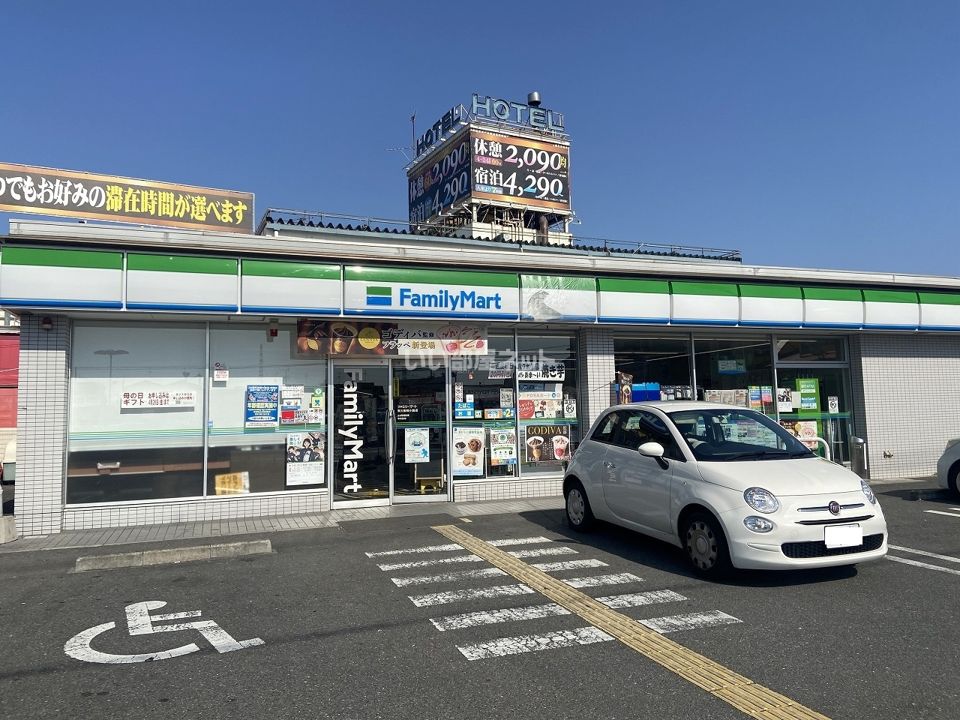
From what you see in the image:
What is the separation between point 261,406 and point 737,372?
9.60 m

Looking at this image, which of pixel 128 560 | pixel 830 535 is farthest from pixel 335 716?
pixel 128 560

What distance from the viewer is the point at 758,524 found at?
18.7 ft

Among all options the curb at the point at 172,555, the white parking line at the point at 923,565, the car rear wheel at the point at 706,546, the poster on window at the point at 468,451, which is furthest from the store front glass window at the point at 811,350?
the curb at the point at 172,555

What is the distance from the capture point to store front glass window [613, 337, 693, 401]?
41.1 ft

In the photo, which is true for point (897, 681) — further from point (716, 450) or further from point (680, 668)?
point (716, 450)

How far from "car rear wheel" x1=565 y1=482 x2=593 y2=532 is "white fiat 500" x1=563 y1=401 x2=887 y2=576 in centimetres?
3

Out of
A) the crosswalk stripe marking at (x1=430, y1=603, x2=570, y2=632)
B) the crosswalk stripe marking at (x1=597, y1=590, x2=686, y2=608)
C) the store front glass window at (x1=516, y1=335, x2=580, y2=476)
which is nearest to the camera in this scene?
the crosswalk stripe marking at (x1=430, y1=603, x2=570, y2=632)

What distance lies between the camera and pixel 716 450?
6734 millimetres

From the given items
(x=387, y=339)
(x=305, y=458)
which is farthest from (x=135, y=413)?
(x=387, y=339)

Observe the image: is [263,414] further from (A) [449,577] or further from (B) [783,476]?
(B) [783,476]

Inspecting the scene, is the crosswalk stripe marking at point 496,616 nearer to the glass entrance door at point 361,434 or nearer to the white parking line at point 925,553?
the white parking line at point 925,553

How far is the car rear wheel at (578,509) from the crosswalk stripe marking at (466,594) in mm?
2354

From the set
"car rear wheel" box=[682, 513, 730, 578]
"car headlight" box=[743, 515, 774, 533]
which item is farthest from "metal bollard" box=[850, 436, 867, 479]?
"car headlight" box=[743, 515, 774, 533]

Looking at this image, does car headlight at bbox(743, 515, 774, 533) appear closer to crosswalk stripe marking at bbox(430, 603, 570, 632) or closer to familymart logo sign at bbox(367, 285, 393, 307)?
crosswalk stripe marking at bbox(430, 603, 570, 632)
